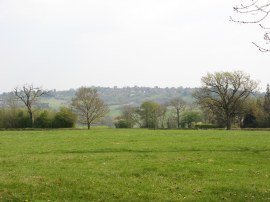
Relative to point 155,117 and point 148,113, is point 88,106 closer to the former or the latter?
point 148,113

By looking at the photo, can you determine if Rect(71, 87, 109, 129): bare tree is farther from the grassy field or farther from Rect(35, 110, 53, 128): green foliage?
the grassy field

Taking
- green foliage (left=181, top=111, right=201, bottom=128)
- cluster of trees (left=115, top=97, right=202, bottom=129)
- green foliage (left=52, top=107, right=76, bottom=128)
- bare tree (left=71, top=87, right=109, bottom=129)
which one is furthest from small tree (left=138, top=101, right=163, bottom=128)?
green foliage (left=52, top=107, right=76, bottom=128)

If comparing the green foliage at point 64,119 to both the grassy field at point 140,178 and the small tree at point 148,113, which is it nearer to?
the small tree at point 148,113

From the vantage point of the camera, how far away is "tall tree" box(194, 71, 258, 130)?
90.6 m

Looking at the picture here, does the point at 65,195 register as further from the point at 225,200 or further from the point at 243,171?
the point at 243,171

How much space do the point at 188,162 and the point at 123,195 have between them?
8864mm

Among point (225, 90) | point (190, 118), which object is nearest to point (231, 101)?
point (225, 90)

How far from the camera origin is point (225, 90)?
9075cm

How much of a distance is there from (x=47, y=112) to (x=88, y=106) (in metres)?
10.8

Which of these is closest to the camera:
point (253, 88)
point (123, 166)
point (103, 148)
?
point (123, 166)

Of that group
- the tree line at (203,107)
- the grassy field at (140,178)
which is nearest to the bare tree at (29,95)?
the tree line at (203,107)

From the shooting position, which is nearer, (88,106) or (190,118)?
(88,106)

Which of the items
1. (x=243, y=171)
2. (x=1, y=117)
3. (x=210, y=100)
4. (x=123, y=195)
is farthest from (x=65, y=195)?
(x=1, y=117)

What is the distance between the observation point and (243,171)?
65.9 ft
